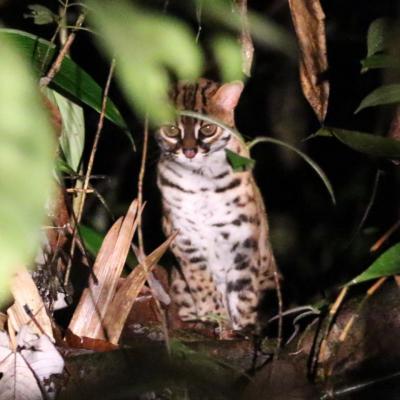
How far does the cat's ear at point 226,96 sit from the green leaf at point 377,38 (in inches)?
29.4

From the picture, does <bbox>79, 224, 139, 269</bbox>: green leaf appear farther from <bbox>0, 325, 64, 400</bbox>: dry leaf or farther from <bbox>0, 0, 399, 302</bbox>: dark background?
<bbox>0, 325, 64, 400</bbox>: dry leaf

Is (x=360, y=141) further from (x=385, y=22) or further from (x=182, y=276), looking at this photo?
(x=182, y=276)

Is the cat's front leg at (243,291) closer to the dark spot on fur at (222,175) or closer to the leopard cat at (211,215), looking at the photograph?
the leopard cat at (211,215)

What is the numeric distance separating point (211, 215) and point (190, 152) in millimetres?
408

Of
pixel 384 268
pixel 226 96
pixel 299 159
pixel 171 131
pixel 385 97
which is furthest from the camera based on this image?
pixel 299 159

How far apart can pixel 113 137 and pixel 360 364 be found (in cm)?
203

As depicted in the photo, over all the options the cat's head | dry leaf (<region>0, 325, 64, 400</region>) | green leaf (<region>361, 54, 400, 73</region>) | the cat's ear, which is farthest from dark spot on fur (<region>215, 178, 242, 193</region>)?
dry leaf (<region>0, 325, 64, 400</region>)

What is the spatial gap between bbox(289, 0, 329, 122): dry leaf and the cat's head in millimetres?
657

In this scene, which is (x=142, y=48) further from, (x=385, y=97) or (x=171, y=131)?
(x=171, y=131)

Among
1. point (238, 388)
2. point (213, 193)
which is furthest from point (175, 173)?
point (238, 388)

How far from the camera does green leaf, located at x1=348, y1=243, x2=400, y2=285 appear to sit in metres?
2.05

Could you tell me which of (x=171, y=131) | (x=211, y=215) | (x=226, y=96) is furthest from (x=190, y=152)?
(x=211, y=215)

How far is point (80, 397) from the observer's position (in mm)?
2055

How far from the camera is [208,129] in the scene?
307 cm
